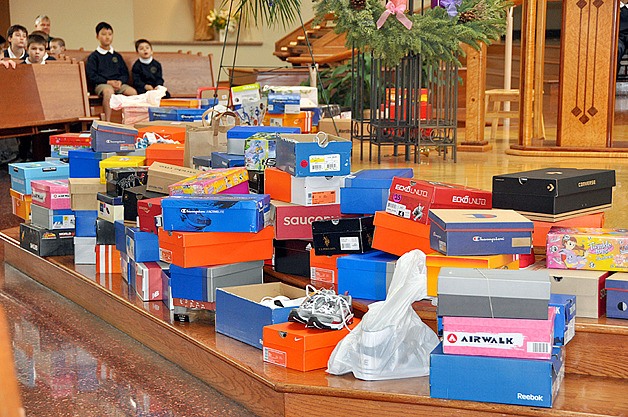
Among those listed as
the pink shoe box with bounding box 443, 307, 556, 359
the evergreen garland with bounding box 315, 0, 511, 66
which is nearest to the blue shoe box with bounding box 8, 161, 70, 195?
the evergreen garland with bounding box 315, 0, 511, 66

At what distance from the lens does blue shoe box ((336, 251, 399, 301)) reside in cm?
320

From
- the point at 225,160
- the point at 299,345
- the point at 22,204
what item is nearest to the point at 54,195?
the point at 22,204

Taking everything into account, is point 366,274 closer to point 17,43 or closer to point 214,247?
point 214,247

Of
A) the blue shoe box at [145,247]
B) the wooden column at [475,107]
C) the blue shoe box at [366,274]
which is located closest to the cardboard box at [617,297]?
the blue shoe box at [366,274]

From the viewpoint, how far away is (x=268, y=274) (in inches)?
148

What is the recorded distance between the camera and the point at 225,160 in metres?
4.18

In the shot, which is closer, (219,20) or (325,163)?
(325,163)

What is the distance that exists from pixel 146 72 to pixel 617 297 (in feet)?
24.3

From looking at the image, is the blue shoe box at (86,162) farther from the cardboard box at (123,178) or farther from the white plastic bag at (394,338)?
the white plastic bag at (394,338)

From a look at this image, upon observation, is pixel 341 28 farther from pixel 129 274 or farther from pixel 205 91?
pixel 205 91

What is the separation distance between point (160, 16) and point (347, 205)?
11.2m

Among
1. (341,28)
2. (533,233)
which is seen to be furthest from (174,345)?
(341,28)

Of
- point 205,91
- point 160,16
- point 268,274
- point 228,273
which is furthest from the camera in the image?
point 160,16

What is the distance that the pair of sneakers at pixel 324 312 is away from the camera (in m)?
2.91
